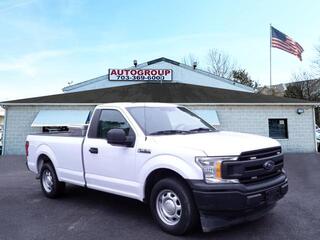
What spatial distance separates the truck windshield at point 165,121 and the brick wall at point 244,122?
12.1 m

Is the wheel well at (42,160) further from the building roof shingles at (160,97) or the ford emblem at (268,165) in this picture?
the building roof shingles at (160,97)

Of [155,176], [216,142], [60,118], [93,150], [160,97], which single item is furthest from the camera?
[160,97]

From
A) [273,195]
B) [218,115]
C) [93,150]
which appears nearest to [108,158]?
[93,150]

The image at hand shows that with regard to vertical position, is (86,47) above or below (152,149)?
above

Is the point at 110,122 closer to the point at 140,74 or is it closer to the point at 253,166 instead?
the point at 253,166

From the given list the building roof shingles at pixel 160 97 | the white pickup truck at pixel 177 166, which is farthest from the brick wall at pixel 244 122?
the white pickup truck at pixel 177 166

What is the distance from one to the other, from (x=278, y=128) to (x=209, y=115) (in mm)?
4050

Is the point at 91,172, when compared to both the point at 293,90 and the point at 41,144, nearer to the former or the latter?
the point at 41,144

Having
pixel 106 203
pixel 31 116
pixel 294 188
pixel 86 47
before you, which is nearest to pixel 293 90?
pixel 86 47

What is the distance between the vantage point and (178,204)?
5027mm

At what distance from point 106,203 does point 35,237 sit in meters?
2.15

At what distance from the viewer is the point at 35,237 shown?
508 centimetres

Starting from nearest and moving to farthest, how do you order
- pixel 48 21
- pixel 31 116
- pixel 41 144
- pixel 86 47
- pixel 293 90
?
pixel 41 144
pixel 48 21
pixel 31 116
pixel 86 47
pixel 293 90

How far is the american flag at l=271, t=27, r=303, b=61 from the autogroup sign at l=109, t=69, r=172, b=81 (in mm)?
10263
